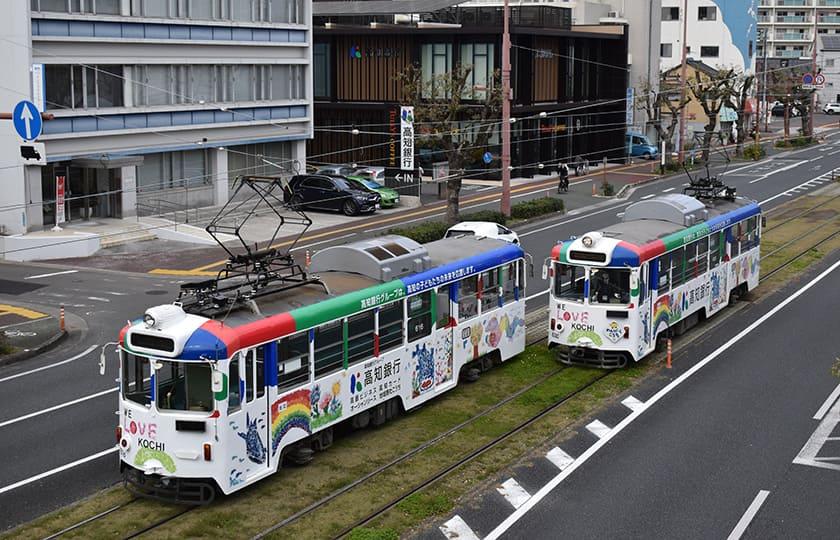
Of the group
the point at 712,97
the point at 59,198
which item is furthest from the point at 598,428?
the point at 712,97

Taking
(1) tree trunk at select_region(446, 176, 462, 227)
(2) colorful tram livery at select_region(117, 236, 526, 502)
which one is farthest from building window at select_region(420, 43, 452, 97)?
(2) colorful tram livery at select_region(117, 236, 526, 502)

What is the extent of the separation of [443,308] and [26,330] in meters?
12.4

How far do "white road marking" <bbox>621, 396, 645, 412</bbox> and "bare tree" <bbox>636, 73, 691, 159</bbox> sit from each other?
48714 millimetres

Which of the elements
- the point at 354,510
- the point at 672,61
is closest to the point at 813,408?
the point at 354,510

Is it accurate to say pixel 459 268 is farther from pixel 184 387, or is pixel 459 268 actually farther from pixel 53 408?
pixel 53 408

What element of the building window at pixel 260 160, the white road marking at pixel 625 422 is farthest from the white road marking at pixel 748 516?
the building window at pixel 260 160

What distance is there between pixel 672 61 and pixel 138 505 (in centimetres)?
9517

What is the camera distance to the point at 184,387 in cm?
1588

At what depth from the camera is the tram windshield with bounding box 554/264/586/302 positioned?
2414 centimetres

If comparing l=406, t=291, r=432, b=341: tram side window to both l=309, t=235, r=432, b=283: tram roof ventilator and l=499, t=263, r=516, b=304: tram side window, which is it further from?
l=499, t=263, r=516, b=304: tram side window

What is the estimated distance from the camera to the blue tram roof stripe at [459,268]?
2050cm

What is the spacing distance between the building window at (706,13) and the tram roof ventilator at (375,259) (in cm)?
8882

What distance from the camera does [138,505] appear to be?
1627 centimetres

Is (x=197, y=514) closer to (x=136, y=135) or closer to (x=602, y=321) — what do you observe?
(x=602, y=321)
